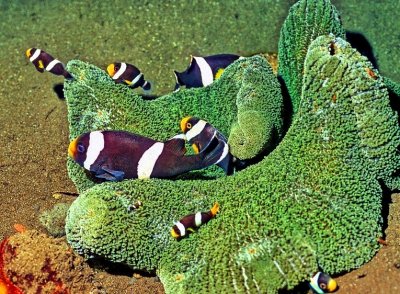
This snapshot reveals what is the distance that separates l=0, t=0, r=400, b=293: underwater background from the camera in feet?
9.46

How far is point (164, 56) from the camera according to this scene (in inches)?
125

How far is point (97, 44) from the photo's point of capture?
311 cm

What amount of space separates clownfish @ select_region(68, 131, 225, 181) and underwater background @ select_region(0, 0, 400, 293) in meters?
0.52

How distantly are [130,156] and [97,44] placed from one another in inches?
39.4

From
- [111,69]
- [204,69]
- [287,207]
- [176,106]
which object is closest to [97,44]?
[111,69]

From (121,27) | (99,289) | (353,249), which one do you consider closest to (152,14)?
(121,27)

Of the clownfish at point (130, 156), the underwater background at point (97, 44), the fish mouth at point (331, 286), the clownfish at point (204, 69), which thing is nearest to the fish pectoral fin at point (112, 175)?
the clownfish at point (130, 156)

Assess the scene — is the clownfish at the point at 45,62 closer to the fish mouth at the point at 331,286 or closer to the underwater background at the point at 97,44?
the underwater background at the point at 97,44

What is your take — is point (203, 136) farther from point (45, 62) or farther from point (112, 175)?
point (45, 62)

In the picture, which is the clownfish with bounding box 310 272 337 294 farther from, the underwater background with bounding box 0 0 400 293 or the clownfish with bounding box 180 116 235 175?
the underwater background with bounding box 0 0 400 293

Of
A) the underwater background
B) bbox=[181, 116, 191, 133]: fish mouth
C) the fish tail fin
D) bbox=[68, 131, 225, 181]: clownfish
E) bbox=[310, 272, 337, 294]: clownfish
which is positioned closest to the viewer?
bbox=[310, 272, 337, 294]: clownfish

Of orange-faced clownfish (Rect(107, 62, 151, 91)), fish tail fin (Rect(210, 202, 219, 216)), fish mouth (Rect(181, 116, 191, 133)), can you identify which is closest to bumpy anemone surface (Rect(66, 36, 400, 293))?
fish tail fin (Rect(210, 202, 219, 216))

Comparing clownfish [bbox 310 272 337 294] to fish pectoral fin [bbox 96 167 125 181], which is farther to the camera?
fish pectoral fin [bbox 96 167 125 181]

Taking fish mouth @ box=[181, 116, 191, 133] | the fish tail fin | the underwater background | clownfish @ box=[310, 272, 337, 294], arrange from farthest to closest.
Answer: the underwater background, fish mouth @ box=[181, 116, 191, 133], the fish tail fin, clownfish @ box=[310, 272, 337, 294]
